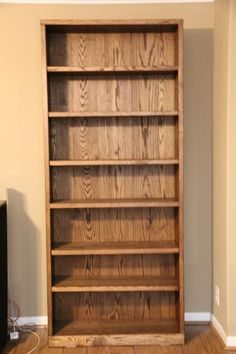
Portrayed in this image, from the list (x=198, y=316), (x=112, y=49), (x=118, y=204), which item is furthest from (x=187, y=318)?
(x=112, y=49)

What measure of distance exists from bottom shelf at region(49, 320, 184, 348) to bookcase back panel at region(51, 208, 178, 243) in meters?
0.61

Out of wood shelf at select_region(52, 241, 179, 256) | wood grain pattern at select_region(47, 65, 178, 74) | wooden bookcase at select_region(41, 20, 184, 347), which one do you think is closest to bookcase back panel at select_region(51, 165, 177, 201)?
wooden bookcase at select_region(41, 20, 184, 347)

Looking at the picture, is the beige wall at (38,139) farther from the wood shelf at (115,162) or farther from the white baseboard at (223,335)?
the wood shelf at (115,162)

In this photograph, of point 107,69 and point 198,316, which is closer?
point 107,69

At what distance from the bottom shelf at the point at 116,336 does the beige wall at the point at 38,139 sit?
34cm

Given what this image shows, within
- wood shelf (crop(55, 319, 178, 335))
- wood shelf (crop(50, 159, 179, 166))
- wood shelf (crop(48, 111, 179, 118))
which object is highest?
wood shelf (crop(48, 111, 179, 118))

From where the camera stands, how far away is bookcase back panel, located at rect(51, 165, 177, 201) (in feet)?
10.9

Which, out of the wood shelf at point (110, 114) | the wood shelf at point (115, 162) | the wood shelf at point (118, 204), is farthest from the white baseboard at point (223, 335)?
the wood shelf at point (110, 114)

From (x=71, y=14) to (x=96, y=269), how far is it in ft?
6.04

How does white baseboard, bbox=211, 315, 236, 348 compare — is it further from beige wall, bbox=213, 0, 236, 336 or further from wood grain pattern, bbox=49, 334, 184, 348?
wood grain pattern, bbox=49, 334, 184, 348

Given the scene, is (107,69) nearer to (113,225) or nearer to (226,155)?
(226,155)

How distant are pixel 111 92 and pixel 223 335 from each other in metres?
1.84

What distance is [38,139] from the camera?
3.34 metres

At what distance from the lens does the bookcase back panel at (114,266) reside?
3354mm
